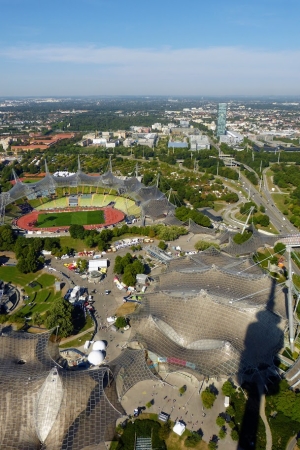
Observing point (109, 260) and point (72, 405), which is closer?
point (72, 405)

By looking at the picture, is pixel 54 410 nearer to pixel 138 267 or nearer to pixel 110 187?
pixel 138 267

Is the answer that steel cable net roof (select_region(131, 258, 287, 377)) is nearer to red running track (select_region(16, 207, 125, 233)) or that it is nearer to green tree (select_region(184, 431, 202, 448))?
green tree (select_region(184, 431, 202, 448))

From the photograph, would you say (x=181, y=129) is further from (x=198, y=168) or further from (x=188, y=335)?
(x=188, y=335)

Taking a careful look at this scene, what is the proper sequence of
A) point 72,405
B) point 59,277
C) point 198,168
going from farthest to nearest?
1. point 198,168
2. point 59,277
3. point 72,405

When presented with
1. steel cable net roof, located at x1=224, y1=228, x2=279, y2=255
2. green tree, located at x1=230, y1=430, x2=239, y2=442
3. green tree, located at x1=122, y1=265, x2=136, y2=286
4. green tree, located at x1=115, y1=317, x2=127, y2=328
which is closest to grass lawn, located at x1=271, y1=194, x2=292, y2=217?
steel cable net roof, located at x1=224, y1=228, x2=279, y2=255

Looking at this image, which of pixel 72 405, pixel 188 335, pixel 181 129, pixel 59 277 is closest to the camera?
pixel 72 405

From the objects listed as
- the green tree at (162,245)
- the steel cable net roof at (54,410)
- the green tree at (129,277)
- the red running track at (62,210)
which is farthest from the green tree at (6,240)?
the steel cable net roof at (54,410)

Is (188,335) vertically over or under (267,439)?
over

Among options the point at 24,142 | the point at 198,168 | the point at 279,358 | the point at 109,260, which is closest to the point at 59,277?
the point at 109,260

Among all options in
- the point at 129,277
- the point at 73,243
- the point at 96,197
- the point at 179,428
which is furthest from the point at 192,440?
the point at 96,197
